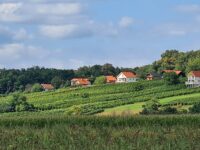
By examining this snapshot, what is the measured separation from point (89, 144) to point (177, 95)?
6289cm

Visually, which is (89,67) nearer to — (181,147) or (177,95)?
(177,95)

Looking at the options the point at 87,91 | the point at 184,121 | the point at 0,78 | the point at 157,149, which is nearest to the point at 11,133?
the point at 157,149

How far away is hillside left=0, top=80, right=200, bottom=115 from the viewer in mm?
65812

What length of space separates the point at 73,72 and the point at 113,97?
49948 millimetres

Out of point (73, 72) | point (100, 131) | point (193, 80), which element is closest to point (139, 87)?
point (193, 80)

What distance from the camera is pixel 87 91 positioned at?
85.5m

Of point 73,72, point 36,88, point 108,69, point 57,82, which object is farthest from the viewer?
point 108,69

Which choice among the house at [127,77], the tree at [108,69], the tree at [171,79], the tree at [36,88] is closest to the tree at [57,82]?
the tree at [36,88]

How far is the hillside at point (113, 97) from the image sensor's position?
65.8 meters

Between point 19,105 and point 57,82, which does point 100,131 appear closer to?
point 19,105

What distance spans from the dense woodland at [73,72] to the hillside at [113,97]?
18.3 meters

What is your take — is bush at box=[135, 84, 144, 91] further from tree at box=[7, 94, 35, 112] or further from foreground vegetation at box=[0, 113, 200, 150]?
foreground vegetation at box=[0, 113, 200, 150]

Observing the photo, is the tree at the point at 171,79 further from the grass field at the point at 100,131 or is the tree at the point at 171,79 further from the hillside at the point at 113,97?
the grass field at the point at 100,131

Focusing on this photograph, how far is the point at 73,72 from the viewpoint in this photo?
125438mm
